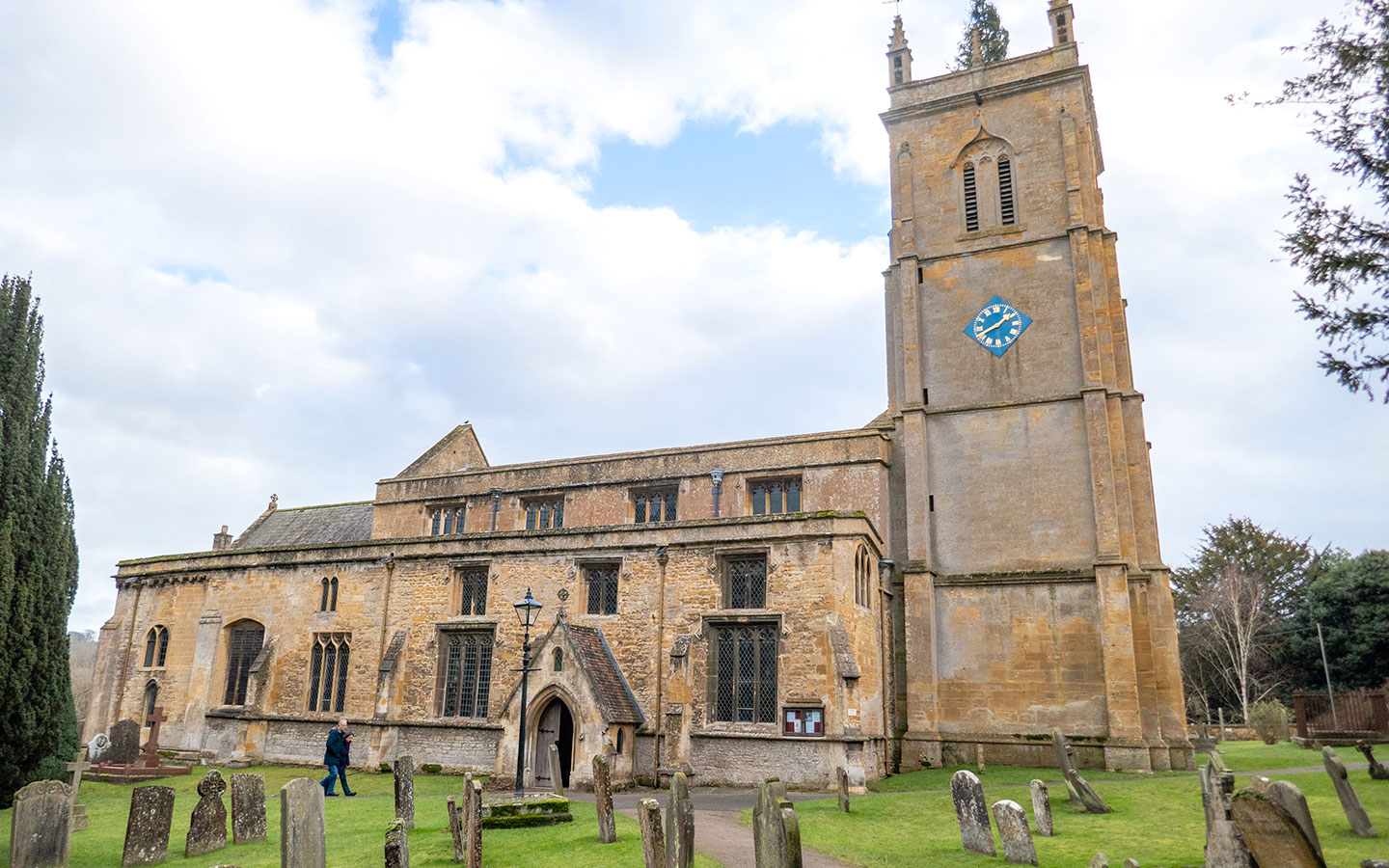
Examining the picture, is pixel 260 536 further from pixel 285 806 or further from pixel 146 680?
pixel 285 806

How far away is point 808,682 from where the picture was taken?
20.5 meters

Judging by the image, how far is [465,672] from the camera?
2392cm

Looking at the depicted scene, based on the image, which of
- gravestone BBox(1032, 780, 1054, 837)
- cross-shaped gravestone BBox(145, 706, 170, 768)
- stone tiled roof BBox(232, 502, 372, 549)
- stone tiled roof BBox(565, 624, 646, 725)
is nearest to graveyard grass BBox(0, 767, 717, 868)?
stone tiled roof BBox(565, 624, 646, 725)

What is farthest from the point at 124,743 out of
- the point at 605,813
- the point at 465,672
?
the point at 605,813

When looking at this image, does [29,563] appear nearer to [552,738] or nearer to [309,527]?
[552,738]

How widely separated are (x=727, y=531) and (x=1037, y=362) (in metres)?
12.1

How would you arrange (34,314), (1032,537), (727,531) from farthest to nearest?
1. (1032,537)
2. (727,531)
3. (34,314)

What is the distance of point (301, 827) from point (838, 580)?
520 inches

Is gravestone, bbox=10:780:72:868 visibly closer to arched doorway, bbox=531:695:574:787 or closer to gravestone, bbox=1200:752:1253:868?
arched doorway, bbox=531:695:574:787

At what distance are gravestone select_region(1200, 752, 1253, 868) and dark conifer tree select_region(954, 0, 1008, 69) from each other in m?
35.4

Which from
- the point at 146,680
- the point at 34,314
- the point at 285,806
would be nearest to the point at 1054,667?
the point at 285,806

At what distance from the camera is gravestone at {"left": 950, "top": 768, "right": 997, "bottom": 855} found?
1198cm

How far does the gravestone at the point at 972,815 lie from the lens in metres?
12.0

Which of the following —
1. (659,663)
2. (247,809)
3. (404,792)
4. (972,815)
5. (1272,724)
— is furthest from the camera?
(1272,724)
